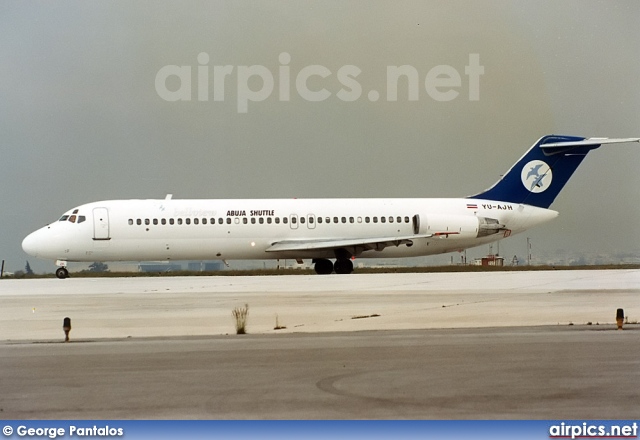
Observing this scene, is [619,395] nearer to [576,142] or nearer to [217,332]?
[217,332]

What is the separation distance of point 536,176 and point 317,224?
11005mm

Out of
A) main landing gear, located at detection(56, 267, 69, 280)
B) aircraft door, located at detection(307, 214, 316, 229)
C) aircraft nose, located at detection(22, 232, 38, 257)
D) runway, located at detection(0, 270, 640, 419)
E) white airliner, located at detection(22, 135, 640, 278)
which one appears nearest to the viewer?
runway, located at detection(0, 270, 640, 419)

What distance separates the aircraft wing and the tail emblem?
6185 millimetres

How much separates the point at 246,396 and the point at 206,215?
30191 millimetres

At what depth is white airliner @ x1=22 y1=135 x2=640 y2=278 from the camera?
3906 centimetres

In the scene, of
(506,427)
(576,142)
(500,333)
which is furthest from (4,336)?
(576,142)

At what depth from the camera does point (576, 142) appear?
4356cm

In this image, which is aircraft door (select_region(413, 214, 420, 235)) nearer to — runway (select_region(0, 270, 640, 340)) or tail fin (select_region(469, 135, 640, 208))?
tail fin (select_region(469, 135, 640, 208))

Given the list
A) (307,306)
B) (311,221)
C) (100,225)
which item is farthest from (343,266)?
(307,306)

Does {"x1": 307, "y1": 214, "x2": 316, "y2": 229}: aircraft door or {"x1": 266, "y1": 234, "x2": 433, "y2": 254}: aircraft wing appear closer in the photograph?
{"x1": 266, "y1": 234, "x2": 433, "y2": 254}: aircraft wing

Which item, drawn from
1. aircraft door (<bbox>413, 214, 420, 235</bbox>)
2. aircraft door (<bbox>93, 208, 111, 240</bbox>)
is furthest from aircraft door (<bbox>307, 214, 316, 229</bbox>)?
aircraft door (<bbox>93, 208, 111, 240</bbox>)

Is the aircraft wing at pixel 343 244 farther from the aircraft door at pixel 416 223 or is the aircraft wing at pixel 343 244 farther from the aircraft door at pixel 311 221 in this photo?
the aircraft door at pixel 311 221

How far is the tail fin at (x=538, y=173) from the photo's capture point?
Answer: 4378 centimetres

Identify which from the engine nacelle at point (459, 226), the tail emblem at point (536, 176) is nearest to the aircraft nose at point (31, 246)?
the engine nacelle at point (459, 226)
